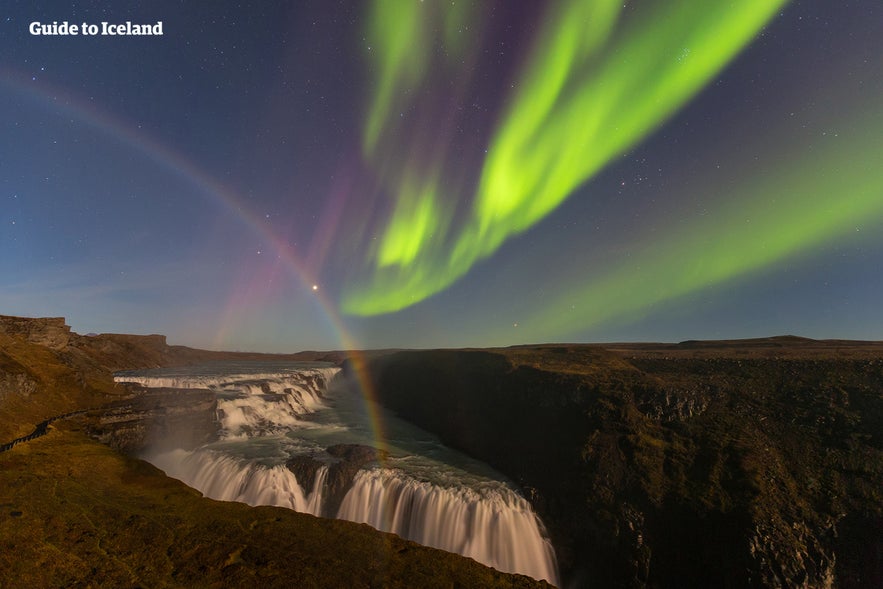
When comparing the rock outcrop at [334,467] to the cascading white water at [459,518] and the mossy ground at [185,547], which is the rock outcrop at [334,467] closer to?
the cascading white water at [459,518]

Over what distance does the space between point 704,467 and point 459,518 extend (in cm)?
1995

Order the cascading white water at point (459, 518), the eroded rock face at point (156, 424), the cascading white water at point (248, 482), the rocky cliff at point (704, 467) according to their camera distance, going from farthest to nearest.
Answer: the eroded rock face at point (156, 424) → the cascading white water at point (248, 482) → the cascading white water at point (459, 518) → the rocky cliff at point (704, 467)

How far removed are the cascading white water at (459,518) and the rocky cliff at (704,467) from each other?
2.16 metres

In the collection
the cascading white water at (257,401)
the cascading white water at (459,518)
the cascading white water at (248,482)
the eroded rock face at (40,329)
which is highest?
the eroded rock face at (40,329)

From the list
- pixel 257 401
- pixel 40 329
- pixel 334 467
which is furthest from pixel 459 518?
pixel 40 329

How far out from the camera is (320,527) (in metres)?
17.7

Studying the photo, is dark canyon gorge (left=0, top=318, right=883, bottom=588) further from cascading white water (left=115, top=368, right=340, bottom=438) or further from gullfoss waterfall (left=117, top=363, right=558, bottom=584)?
cascading white water (left=115, top=368, right=340, bottom=438)

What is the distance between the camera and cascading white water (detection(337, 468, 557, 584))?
25844mm

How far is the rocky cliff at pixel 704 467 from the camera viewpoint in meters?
22.8

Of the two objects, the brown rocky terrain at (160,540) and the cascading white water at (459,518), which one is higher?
the brown rocky terrain at (160,540)

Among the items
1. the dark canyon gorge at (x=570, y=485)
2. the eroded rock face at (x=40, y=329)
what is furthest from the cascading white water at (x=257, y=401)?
the eroded rock face at (x=40, y=329)

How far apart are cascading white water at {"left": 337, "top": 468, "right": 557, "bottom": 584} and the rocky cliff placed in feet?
7.08

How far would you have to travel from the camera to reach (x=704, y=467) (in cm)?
2858

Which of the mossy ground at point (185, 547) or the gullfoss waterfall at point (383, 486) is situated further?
the gullfoss waterfall at point (383, 486)
